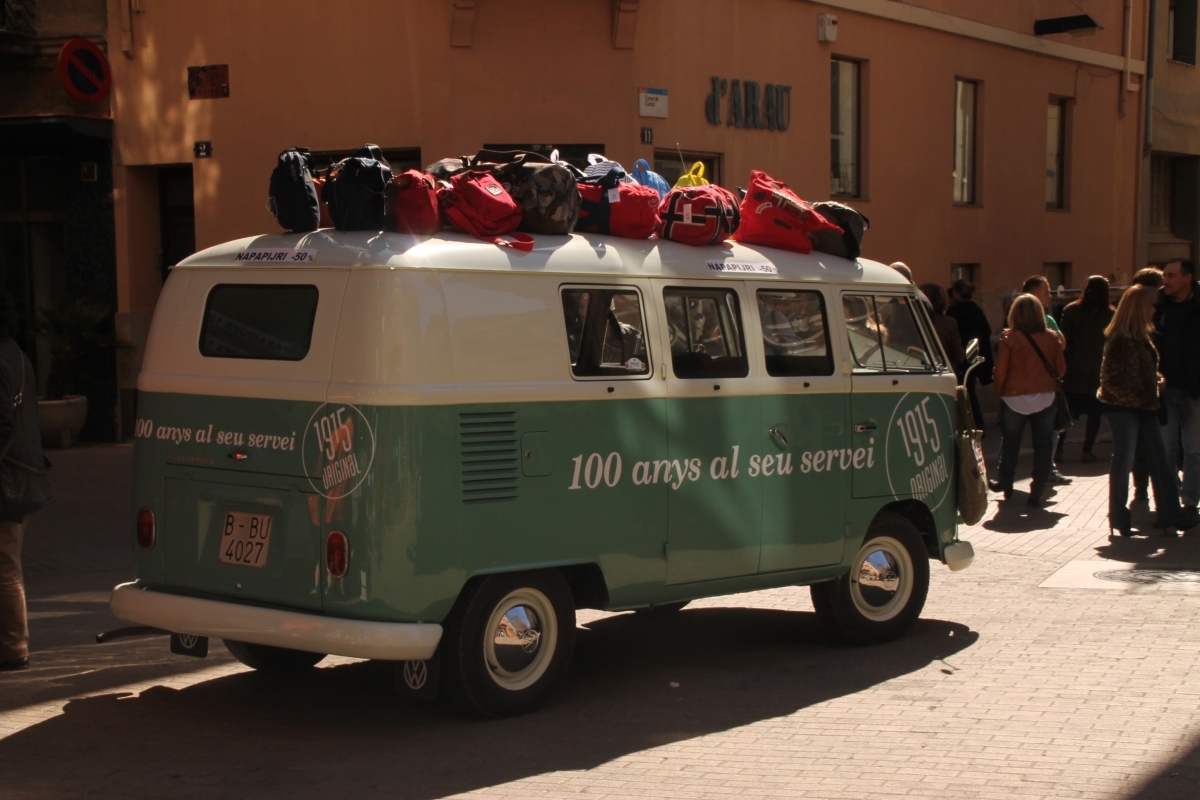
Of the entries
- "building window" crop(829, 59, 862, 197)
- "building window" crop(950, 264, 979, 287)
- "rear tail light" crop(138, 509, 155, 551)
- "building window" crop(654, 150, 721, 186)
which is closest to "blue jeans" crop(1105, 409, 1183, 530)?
Answer: "building window" crop(654, 150, 721, 186)

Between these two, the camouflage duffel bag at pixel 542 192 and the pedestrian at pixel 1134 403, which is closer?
the camouflage duffel bag at pixel 542 192

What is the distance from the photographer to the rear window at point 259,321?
623cm

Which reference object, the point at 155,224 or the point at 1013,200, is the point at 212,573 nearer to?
the point at 155,224

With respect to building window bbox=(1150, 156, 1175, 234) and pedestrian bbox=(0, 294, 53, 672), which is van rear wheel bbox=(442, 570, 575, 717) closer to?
pedestrian bbox=(0, 294, 53, 672)

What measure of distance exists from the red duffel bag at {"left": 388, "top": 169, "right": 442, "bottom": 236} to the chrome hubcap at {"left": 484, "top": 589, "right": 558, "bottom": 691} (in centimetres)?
162

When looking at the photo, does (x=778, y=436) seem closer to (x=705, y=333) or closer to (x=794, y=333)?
(x=794, y=333)

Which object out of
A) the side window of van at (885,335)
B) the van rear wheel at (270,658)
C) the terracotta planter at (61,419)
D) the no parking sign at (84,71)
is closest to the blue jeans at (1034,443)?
the side window of van at (885,335)

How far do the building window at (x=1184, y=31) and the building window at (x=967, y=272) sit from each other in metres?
8.89

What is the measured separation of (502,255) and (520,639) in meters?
1.65

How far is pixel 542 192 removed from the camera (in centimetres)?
669

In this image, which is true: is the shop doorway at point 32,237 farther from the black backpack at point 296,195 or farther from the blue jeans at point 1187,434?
the blue jeans at point 1187,434

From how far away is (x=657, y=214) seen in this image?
23.5ft

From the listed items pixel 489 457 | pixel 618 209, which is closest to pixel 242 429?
pixel 489 457

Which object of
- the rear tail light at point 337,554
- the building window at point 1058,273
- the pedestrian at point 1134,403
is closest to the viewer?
the rear tail light at point 337,554
